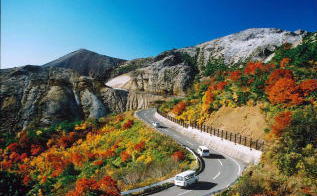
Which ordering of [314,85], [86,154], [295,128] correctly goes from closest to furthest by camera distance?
[295,128] → [314,85] → [86,154]

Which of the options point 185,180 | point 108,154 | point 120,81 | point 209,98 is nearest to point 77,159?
point 108,154

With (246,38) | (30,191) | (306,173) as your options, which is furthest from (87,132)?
(246,38)

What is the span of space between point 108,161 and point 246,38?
109263 millimetres

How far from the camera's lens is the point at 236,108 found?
39.9 meters

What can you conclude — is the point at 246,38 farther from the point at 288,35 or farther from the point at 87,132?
the point at 87,132

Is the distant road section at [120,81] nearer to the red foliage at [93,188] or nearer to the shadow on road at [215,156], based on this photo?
the shadow on road at [215,156]

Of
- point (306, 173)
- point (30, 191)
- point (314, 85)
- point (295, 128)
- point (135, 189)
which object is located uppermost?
point (314, 85)

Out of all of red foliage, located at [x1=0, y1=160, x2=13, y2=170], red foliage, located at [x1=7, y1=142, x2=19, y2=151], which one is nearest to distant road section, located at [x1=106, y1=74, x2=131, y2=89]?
red foliage, located at [x1=7, y1=142, x2=19, y2=151]

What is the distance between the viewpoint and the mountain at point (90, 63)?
14800cm

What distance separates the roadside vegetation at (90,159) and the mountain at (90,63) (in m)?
95.4

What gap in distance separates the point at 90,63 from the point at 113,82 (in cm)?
3474

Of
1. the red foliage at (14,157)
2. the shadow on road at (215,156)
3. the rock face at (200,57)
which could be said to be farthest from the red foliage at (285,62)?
the red foliage at (14,157)

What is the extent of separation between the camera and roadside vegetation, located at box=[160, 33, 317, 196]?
671 inches

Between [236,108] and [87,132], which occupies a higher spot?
[236,108]
